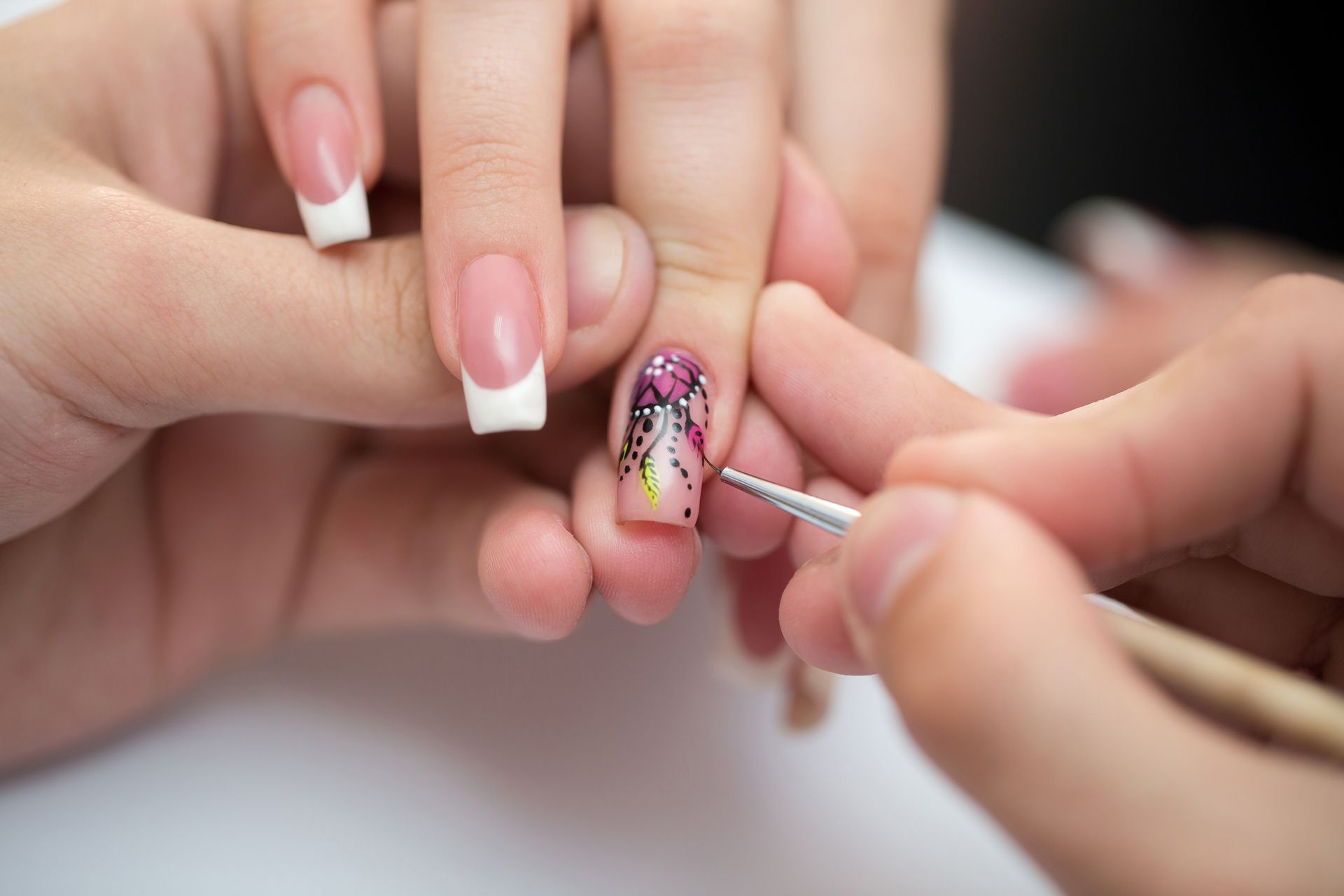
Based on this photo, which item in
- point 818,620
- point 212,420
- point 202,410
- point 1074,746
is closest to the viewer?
point 1074,746

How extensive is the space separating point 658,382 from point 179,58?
56cm

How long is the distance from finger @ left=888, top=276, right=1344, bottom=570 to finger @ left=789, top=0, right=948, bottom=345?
21.5 inches

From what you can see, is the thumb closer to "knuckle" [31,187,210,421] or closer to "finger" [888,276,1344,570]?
"finger" [888,276,1344,570]

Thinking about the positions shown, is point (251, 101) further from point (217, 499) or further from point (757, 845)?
point (757, 845)

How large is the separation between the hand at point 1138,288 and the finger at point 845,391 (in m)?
0.74

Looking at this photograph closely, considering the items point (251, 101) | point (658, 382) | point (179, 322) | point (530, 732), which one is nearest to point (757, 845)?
point (530, 732)

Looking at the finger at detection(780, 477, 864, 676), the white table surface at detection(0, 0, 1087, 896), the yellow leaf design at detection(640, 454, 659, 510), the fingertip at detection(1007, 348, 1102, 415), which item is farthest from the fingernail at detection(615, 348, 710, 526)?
the fingertip at detection(1007, 348, 1102, 415)

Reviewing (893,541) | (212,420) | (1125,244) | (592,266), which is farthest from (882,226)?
(1125,244)

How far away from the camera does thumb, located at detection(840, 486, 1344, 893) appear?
1.45ft

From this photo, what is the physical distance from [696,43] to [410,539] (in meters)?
0.57

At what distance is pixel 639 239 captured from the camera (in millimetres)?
864

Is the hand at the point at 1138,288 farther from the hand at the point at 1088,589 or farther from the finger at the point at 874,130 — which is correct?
the hand at the point at 1088,589

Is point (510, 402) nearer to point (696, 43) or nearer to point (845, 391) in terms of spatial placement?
point (845, 391)

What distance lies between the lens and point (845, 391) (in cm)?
81
